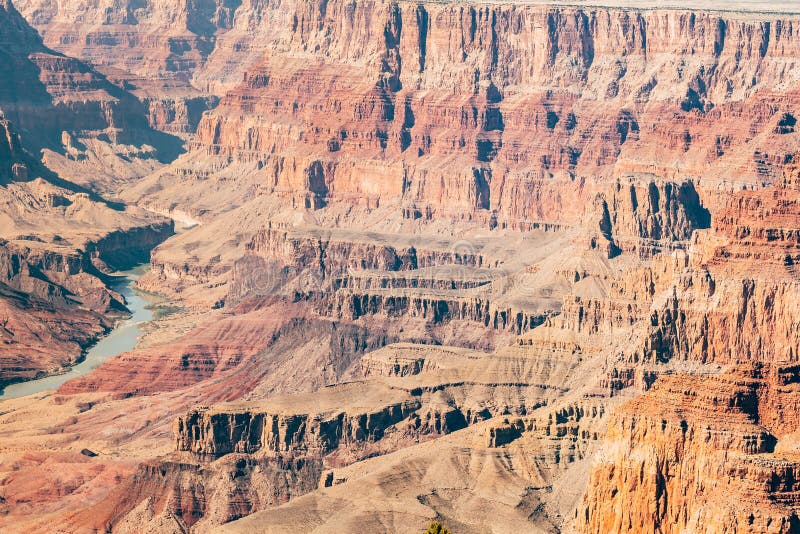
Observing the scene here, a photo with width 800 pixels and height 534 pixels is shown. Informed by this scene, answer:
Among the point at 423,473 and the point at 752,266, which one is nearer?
the point at 423,473

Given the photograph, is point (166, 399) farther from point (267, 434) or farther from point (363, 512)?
point (363, 512)

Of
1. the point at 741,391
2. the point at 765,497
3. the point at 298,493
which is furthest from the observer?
the point at 298,493

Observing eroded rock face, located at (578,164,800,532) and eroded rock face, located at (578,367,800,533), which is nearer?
eroded rock face, located at (578,164,800,532)

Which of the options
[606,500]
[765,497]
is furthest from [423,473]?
[765,497]

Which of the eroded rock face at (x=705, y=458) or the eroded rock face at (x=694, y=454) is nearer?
the eroded rock face at (x=705, y=458)

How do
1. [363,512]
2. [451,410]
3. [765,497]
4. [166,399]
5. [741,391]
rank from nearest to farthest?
1. [765,497]
2. [741,391]
3. [363,512]
4. [451,410]
5. [166,399]

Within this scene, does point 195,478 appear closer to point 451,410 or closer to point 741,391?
point 451,410

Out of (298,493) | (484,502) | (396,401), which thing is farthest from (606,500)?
(396,401)

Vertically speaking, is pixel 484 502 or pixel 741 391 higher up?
pixel 741 391

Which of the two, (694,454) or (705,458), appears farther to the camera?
(694,454)
